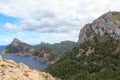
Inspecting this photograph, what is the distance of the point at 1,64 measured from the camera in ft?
295

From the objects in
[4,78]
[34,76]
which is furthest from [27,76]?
[4,78]

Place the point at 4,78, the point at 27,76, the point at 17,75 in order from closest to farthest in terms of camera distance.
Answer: the point at 4,78 → the point at 17,75 → the point at 27,76

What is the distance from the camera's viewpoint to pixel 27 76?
8725 cm

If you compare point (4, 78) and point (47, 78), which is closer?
point (4, 78)

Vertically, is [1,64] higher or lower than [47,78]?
higher

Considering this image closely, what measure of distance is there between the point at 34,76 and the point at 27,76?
7.02 meters

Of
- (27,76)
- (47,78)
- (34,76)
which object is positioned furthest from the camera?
(47,78)

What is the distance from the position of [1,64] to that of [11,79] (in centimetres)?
1614

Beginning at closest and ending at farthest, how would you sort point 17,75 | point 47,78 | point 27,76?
point 17,75 → point 27,76 → point 47,78

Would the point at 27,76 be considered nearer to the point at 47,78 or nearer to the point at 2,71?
the point at 2,71

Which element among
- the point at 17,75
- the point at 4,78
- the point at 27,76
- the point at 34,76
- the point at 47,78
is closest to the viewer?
the point at 4,78

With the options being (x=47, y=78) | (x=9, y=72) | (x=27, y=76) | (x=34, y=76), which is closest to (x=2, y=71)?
(x=9, y=72)

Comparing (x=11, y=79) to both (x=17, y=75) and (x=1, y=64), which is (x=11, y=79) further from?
(x=1, y=64)

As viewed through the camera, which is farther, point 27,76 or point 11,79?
point 27,76
